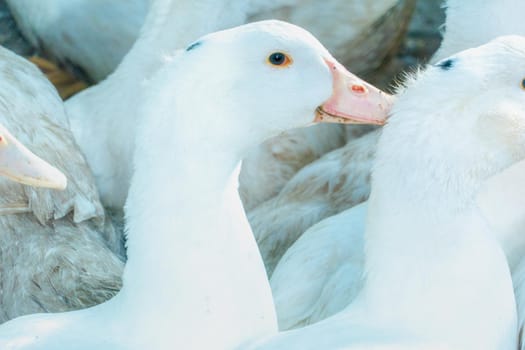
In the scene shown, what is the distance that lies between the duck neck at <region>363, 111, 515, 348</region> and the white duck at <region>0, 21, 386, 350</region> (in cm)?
29

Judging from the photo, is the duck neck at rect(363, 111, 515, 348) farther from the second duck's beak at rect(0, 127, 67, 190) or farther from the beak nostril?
the second duck's beak at rect(0, 127, 67, 190)

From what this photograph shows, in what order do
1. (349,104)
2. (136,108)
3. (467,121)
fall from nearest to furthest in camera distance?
(467,121)
(349,104)
(136,108)

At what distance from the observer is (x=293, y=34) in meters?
3.54

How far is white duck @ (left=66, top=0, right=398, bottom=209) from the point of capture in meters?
4.85

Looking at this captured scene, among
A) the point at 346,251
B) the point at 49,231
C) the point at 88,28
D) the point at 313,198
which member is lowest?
the point at 88,28

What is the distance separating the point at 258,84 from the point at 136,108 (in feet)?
4.53

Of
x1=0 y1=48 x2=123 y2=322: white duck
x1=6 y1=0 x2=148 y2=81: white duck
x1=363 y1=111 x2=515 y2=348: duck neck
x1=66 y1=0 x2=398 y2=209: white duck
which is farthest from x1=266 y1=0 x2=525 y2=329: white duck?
x1=6 y1=0 x2=148 y2=81: white duck

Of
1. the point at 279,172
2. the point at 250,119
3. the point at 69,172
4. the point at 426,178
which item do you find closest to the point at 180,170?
the point at 250,119

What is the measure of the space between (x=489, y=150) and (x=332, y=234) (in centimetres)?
75

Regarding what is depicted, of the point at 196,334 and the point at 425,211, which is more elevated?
the point at 425,211

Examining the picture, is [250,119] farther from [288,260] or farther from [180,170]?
[288,260]

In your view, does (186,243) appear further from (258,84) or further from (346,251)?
(346,251)

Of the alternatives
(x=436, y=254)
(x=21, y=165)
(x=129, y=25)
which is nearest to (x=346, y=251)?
(x=436, y=254)

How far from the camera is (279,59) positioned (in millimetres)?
3523
